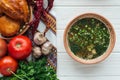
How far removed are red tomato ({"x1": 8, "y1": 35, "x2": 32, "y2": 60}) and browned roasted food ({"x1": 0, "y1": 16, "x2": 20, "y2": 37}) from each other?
0.10 ft

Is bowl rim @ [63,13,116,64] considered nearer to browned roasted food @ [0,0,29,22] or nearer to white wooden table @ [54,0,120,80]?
white wooden table @ [54,0,120,80]

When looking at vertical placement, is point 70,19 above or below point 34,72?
above

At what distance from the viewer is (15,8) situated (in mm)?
1354

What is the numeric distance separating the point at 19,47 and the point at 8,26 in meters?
0.08

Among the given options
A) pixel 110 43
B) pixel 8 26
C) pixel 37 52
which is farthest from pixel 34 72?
pixel 110 43

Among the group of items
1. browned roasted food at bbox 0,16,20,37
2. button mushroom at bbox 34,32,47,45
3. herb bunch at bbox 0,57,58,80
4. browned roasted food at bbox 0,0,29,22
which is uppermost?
browned roasted food at bbox 0,0,29,22

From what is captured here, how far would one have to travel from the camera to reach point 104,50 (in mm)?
1418

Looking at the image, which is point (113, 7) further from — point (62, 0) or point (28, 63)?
point (28, 63)

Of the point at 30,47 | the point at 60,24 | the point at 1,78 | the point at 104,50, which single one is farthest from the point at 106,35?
the point at 1,78

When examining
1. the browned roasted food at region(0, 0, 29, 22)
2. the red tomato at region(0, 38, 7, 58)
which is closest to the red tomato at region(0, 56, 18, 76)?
the red tomato at region(0, 38, 7, 58)

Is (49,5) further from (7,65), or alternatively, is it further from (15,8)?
(7,65)

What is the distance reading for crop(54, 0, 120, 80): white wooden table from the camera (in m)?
1.45

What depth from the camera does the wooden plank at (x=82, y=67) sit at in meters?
1.45

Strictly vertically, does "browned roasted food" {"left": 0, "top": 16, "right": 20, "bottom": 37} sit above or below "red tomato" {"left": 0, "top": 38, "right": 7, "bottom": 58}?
above
